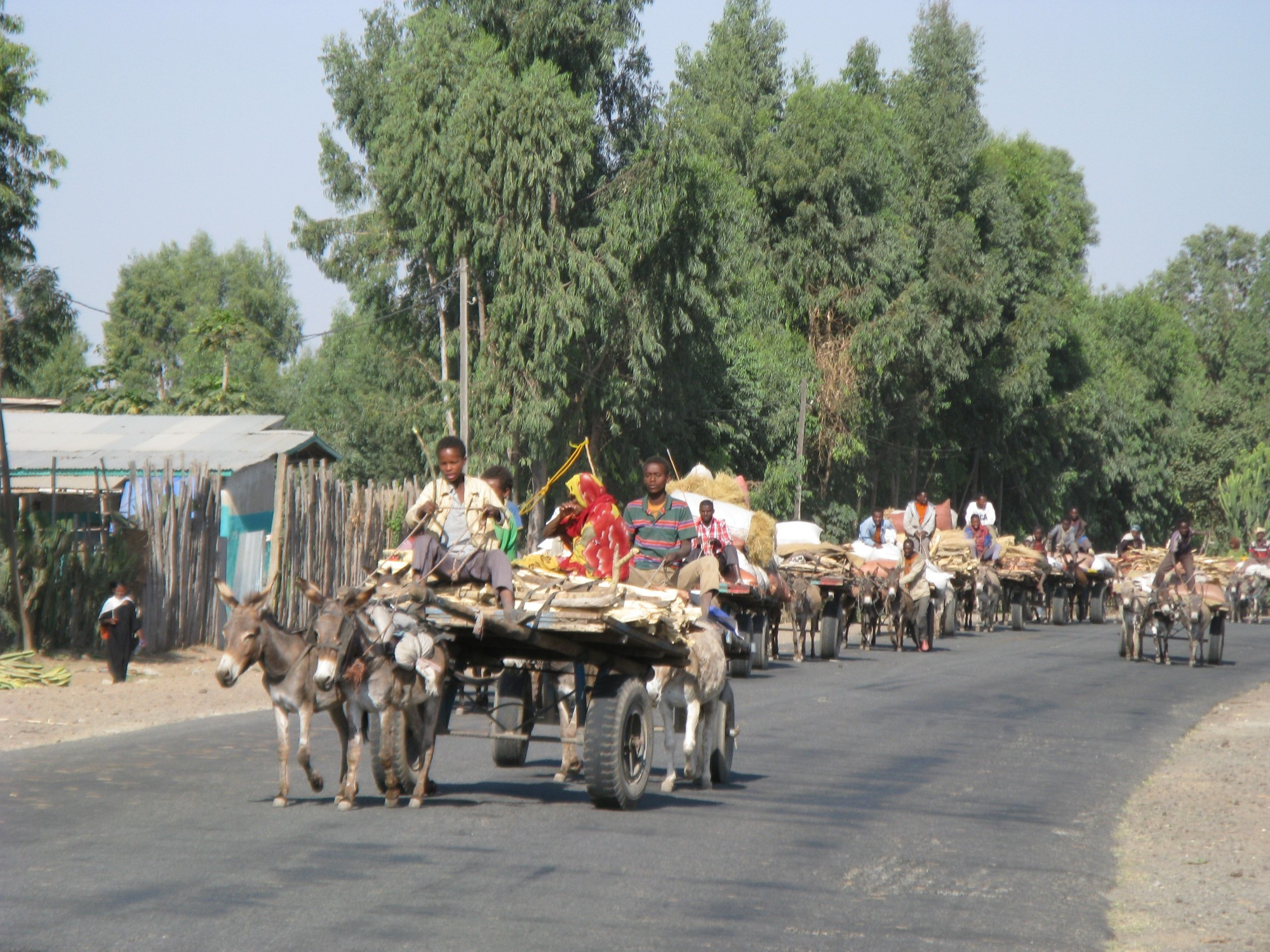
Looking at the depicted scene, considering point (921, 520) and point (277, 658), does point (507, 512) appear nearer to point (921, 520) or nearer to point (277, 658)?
point (277, 658)

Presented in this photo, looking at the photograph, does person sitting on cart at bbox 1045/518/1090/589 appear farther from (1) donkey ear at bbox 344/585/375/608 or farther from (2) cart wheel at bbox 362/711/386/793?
(1) donkey ear at bbox 344/585/375/608

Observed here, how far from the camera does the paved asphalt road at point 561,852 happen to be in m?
6.68

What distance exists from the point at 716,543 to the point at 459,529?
272 inches

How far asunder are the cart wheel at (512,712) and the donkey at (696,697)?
0.97 metres

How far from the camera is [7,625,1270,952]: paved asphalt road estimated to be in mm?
6684

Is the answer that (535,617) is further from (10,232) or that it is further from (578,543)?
(10,232)

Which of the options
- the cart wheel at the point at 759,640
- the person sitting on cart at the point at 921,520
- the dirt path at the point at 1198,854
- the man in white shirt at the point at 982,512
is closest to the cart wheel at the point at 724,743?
the dirt path at the point at 1198,854

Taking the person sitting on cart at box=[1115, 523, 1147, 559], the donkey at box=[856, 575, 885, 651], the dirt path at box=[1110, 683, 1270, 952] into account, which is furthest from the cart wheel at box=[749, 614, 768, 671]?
the person sitting on cart at box=[1115, 523, 1147, 559]

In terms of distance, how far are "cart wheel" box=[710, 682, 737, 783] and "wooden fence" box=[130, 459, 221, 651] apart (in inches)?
439

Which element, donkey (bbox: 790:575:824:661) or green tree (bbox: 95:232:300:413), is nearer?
donkey (bbox: 790:575:824:661)

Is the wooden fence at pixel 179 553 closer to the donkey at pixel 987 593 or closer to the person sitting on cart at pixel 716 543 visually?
the person sitting on cart at pixel 716 543

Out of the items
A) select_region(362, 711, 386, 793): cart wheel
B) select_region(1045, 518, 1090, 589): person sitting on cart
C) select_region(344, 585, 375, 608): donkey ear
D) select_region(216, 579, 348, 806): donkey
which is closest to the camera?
select_region(216, 579, 348, 806): donkey

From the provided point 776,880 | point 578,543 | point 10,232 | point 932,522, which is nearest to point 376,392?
point 10,232

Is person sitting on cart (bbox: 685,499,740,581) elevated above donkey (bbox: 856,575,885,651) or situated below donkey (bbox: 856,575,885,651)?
above
